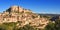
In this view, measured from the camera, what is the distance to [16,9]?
8331 cm

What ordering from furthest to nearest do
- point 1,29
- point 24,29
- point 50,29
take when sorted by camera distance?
point 50,29 < point 24,29 < point 1,29

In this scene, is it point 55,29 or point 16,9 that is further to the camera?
point 16,9

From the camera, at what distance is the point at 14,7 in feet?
278

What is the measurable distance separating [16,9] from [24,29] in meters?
44.8

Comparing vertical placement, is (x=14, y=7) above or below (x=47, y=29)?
above

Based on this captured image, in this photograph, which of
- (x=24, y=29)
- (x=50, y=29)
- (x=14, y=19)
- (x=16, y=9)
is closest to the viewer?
(x=24, y=29)

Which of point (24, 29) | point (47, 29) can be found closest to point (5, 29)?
point (24, 29)

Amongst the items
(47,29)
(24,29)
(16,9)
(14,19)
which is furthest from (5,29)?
(16,9)

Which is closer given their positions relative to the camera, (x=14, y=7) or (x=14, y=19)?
(x=14, y=19)

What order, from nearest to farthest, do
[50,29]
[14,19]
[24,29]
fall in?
[24,29], [50,29], [14,19]

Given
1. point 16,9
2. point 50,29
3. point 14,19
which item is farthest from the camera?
point 16,9

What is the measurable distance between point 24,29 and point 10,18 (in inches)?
884

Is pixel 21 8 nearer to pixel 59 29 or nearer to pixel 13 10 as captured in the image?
pixel 13 10

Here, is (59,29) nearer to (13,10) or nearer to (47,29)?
(47,29)
